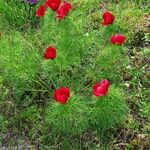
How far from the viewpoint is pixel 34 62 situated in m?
3.78

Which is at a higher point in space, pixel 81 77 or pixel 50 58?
pixel 50 58

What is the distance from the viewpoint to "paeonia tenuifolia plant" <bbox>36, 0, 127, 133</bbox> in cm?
329

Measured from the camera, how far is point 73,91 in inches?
143

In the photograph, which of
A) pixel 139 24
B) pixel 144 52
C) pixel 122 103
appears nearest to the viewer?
pixel 122 103

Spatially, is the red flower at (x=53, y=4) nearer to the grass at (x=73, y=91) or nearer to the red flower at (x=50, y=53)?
the grass at (x=73, y=91)

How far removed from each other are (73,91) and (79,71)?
36 cm

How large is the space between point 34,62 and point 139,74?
34.4 inches

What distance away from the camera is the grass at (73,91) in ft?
11.1

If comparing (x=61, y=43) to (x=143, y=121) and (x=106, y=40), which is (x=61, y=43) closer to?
(x=106, y=40)

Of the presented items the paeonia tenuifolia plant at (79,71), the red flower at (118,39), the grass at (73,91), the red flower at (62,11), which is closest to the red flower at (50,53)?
the paeonia tenuifolia plant at (79,71)

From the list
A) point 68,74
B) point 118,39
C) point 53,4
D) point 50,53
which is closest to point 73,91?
point 68,74

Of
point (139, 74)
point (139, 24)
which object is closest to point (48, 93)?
point (139, 74)

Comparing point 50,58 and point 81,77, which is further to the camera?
point 81,77

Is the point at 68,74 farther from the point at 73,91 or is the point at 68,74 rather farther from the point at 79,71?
the point at 73,91
